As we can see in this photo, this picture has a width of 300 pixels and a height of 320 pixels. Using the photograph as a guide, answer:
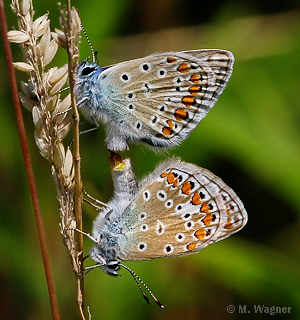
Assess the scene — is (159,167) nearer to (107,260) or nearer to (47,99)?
(107,260)

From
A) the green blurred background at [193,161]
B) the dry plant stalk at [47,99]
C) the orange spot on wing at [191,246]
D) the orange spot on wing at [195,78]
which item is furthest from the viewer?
the green blurred background at [193,161]

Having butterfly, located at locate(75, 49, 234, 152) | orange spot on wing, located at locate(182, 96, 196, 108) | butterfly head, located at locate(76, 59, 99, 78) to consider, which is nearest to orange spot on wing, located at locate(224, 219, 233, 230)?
butterfly, located at locate(75, 49, 234, 152)

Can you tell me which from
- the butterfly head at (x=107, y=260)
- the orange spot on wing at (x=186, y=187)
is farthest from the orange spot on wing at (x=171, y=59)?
the butterfly head at (x=107, y=260)

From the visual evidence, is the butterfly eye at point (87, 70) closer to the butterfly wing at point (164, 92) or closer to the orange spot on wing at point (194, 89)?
the butterfly wing at point (164, 92)

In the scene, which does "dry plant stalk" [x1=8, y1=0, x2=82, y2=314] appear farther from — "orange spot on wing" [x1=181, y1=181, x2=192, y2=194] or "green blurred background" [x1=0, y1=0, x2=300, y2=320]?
"green blurred background" [x1=0, y1=0, x2=300, y2=320]

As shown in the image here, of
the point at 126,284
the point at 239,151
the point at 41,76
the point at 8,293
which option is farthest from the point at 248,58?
the point at 8,293
